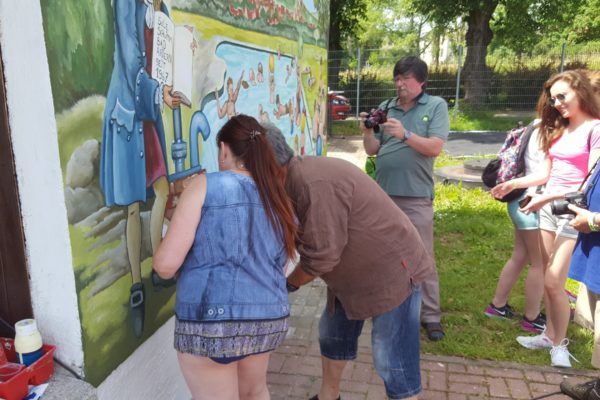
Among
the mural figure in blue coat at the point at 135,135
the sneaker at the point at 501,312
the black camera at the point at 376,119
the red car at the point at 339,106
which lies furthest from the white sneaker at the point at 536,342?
the red car at the point at 339,106

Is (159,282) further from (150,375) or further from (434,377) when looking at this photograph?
(434,377)

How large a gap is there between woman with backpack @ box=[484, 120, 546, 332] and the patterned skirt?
2.28 m

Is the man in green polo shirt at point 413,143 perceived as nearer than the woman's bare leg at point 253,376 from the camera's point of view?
No

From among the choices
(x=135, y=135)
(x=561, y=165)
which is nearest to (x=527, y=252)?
(x=561, y=165)

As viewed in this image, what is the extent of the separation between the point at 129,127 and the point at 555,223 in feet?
8.97

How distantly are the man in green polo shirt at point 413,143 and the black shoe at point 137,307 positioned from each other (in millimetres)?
1932

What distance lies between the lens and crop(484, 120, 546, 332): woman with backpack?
3467 mm

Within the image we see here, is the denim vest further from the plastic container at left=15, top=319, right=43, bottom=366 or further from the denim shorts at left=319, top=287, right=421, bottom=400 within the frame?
the denim shorts at left=319, top=287, right=421, bottom=400

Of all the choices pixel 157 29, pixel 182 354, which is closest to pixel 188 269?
pixel 182 354

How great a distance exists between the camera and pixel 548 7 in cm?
1850

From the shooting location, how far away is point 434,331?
3.75 metres

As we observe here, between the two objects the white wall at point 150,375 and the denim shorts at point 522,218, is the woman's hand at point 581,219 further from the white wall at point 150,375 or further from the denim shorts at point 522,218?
the white wall at point 150,375

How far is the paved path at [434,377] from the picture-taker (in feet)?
10.1

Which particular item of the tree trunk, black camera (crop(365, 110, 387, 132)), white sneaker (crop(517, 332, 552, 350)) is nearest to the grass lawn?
white sneaker (crop(517, 332, 552, 350))
